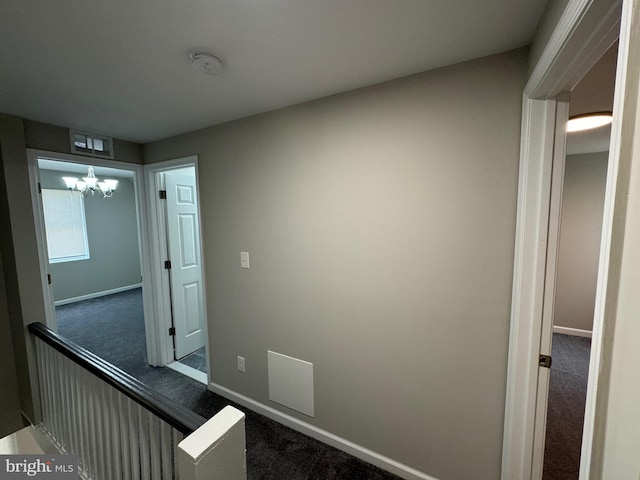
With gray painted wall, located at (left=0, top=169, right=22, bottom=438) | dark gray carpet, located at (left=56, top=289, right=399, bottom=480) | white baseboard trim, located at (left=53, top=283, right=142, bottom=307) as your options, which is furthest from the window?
gray painted wall, located at (left=0, top=169, right=22, bottom=438)

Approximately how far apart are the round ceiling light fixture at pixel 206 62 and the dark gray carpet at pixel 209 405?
7.59ft

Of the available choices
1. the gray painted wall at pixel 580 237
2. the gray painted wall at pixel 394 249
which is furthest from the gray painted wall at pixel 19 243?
the gray painted wall at pixel 580 237

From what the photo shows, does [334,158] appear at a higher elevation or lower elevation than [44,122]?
lower

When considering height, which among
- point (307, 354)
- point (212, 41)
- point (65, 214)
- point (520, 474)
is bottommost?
point (520, 474)

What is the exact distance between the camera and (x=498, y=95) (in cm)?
123

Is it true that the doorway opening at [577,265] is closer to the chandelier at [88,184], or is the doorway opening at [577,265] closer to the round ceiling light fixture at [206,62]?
the round ceiling light fixture at [206,62]

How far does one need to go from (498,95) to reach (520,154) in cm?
30

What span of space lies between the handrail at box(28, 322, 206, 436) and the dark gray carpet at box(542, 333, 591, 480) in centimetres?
217

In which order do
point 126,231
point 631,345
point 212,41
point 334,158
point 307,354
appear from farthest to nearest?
point 126,231, point 307,354, point 334,158, point 212,41, point 631,345

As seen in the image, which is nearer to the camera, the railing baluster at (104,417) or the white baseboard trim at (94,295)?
the railing baluster at (104,417)

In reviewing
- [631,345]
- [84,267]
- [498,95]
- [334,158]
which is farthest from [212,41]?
[84,267]

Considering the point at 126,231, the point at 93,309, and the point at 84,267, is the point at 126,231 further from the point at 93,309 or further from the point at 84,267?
the point at 93,309

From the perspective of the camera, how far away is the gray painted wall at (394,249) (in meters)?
1.30

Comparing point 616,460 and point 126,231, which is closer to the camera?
point 616,460
